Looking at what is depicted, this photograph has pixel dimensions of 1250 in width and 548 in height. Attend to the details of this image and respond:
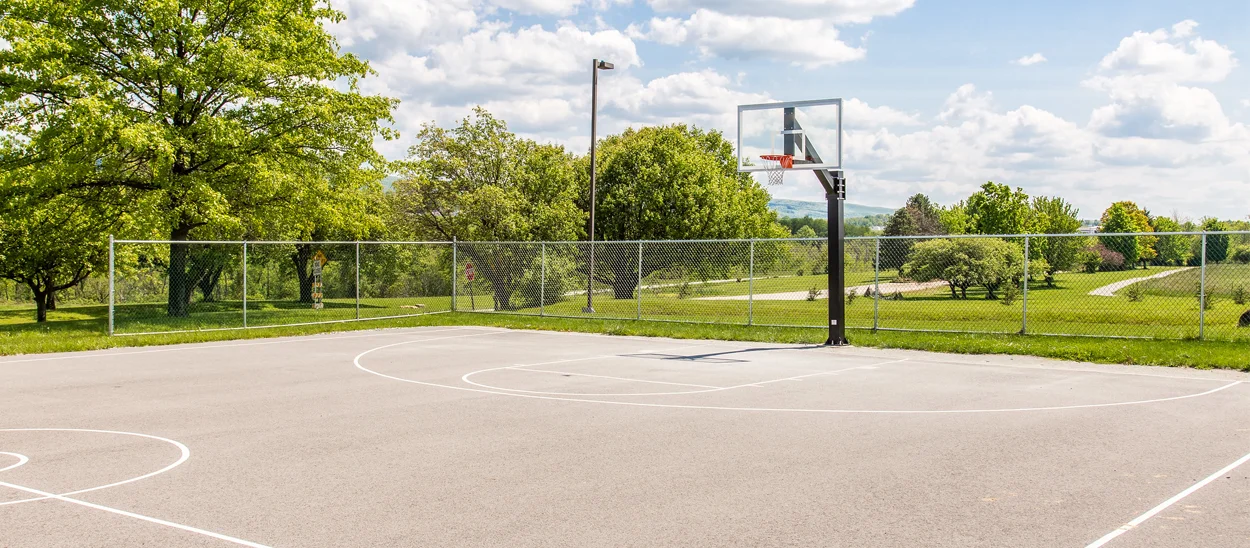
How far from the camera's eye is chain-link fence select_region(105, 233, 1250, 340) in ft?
65.1

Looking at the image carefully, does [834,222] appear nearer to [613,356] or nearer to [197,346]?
[613,356]

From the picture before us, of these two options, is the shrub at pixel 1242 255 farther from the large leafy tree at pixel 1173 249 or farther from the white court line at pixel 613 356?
the white court line at pixel 613 356

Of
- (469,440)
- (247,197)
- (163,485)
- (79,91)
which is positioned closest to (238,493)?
(163,485)

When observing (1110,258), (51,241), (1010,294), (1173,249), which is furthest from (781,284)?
(51,241)

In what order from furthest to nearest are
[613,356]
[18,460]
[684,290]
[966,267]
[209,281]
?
[209,281] < [684,290] < [966,267] < [613,356] < [18,460]

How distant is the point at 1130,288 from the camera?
20.7 metres

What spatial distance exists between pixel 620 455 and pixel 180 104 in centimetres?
2276

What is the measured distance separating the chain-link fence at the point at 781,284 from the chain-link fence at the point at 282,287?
7 centimetres

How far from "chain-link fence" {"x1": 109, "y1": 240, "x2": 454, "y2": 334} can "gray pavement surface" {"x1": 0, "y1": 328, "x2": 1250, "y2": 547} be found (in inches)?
391

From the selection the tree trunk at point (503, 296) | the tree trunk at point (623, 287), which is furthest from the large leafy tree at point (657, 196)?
the tree trunk at point (503, 296)

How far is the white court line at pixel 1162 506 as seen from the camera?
603 cm

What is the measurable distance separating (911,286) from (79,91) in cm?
2215

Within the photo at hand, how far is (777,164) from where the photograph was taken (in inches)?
776

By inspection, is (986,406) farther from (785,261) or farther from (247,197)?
(247,197)
